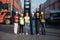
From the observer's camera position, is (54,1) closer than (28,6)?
No

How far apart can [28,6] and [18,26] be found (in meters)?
1.82

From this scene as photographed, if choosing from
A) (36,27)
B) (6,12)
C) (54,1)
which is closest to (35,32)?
(36,27)

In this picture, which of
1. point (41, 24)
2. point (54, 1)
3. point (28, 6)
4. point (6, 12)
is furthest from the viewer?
point (54, 1)

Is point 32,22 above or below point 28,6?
below

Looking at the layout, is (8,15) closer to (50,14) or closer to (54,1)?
(50,14)

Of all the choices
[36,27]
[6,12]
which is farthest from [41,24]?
[6,12]

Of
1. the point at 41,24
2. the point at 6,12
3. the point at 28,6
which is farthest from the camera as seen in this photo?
the point at 6,12

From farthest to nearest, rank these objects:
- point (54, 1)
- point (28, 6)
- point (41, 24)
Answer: point (54, 1), point (28, 6), point (41, 24)

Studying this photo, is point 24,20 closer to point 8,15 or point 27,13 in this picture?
point 27,13

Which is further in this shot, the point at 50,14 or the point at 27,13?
the point at 50,14

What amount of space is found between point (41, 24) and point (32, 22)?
0.74m

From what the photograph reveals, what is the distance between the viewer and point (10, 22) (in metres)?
39.2

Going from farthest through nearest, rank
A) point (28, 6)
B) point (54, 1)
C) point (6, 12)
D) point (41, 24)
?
1. point (54, 1)
2. point (6, 12)
3. point (28, 6)
4. point (41, 24)

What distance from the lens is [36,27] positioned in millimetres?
18328
